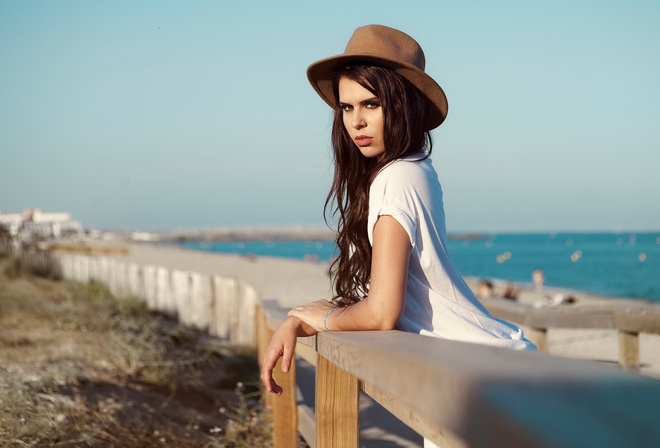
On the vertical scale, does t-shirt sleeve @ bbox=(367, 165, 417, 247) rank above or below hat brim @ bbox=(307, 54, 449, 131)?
below

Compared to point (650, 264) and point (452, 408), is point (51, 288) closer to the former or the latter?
point (452, 408)

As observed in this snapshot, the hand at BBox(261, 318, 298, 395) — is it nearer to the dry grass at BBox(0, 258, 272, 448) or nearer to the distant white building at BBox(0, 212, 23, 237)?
the dry grass at BBox(0, 258, 272, 448)

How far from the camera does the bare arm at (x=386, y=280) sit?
193 cm

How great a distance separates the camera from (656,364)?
8.20 m

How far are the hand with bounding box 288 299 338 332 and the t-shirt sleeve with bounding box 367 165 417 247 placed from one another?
25cm

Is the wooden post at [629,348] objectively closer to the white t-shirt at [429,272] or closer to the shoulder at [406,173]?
the white t-shirt at [429,272]

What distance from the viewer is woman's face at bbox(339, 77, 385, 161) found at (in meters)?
2.29

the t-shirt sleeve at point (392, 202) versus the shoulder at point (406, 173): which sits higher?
the shoulder at point (406, 173)

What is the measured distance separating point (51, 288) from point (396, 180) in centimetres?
1272

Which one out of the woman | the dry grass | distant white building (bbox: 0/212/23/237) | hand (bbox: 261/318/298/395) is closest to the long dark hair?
the woman

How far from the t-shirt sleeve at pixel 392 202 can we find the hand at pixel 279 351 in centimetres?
36

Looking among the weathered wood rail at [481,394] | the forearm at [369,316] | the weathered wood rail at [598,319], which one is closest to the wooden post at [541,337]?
the weathered wood rail at [598,319]

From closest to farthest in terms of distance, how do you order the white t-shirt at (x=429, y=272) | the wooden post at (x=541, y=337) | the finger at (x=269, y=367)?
the white t-shirt at (x=429, y=272), the finger at (x=269, y=367), the wooden post at (x=541, y=337)

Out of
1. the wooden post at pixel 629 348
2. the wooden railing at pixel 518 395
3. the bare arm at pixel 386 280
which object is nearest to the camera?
the wooden railing at pixel 518 395
